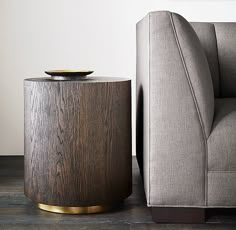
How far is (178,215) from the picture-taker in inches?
72.6

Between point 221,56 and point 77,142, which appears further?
point 221,56

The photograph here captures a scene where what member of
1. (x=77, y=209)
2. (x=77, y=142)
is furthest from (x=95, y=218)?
(x=77, y=142)

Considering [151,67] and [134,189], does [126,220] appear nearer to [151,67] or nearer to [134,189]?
[134,189]

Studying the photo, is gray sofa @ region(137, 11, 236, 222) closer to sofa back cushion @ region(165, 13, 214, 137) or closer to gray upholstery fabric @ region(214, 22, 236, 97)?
sofa back cushion @ region(165, 13, 214, 137)

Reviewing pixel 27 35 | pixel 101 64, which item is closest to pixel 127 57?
pixel 101 64

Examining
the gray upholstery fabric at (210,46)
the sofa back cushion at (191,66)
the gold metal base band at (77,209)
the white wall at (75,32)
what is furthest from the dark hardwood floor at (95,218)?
the white wall at (75,32)

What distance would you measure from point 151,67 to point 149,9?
1.15m

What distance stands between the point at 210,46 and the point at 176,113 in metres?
0.75

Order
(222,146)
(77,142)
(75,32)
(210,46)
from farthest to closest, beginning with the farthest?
(75,32), (210,46), (77,142), (222,146)

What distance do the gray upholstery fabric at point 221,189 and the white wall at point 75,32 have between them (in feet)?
4.08

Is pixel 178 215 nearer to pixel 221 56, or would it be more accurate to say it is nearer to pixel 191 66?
pixel 191 66

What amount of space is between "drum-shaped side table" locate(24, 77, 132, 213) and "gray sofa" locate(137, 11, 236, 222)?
164 mm

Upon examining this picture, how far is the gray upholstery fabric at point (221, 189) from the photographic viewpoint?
5.81ft

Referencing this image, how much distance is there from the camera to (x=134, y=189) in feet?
7.49
